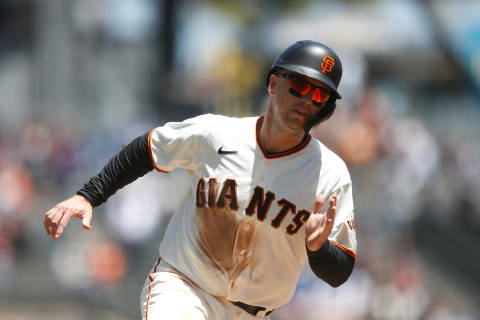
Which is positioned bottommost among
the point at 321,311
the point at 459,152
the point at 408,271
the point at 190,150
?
the point at 321,311

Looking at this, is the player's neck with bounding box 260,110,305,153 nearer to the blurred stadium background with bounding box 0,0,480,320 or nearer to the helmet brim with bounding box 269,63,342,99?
the helmet brim with bounding box 269,63,342,99

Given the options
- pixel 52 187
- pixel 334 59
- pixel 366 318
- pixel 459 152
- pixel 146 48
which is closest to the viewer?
pixel 334 59

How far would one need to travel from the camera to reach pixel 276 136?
3.86 metres

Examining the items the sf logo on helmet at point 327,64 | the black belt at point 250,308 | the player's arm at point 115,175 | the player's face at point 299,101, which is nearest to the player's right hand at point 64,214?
the player's arm at point 115,175

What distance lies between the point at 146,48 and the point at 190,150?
2575 cm

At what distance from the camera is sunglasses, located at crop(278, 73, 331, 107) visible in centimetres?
372

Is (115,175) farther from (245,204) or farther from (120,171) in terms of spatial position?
(245,204)

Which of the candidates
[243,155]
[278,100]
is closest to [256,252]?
[243,155]

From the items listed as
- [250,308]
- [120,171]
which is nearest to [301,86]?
[120,171]

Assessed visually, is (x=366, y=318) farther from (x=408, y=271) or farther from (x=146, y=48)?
(x=146, y=48)

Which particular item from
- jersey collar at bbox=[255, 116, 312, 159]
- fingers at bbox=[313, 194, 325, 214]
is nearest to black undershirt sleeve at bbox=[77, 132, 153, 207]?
Result: jersey collar at bbox=[255, 116, 312, 159]

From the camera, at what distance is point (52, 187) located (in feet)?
43.5

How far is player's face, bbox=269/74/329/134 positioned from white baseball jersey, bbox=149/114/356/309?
0.18 meters

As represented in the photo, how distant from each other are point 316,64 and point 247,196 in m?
0.74
